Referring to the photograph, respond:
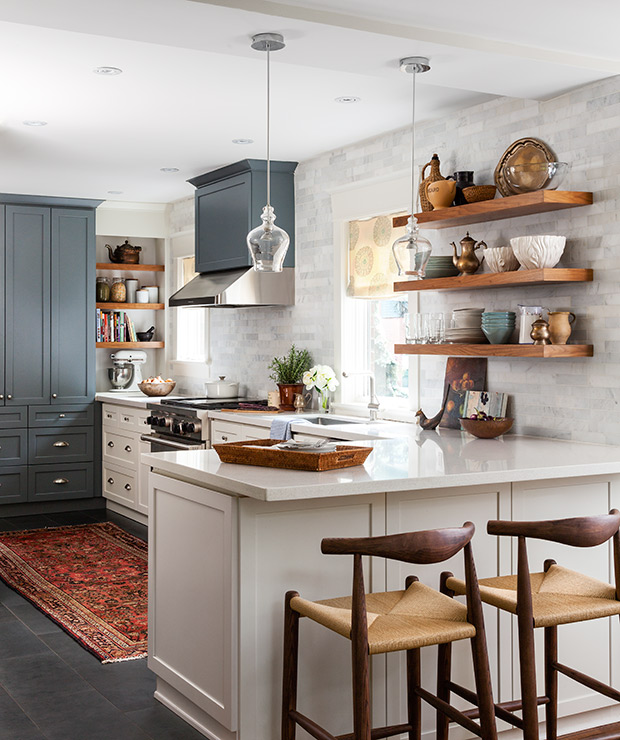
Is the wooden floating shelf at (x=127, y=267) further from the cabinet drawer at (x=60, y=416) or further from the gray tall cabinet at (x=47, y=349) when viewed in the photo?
the cabinet drawer at (x=60, y=416)

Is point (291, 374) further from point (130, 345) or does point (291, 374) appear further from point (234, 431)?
point (130, 345)

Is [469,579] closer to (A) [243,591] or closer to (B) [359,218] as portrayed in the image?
(A) [243,591]

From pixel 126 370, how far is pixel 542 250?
499cm

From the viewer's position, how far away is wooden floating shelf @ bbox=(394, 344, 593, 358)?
3764 millimetres

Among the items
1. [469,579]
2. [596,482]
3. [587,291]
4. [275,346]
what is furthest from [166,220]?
[469,579]

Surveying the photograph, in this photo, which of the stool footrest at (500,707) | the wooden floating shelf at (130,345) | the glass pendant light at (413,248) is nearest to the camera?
the stool footrest at (500,707)

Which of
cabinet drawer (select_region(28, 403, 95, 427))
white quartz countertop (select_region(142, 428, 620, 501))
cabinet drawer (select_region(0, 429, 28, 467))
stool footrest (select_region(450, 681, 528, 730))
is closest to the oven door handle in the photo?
cabinet drawer (select_region(28, 403, 95, 427))

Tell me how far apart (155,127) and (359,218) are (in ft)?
4.30

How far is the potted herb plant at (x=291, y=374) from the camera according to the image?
5820mm

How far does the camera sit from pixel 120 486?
7.12 m

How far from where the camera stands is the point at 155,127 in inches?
200

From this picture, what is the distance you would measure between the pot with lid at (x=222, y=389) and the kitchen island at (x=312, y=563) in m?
3.29

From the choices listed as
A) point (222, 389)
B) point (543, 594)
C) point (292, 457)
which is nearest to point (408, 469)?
point (292, 457)

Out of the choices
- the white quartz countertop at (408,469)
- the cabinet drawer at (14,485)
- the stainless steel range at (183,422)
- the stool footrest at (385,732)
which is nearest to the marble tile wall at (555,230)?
the white quartz countertop at (408,469)
